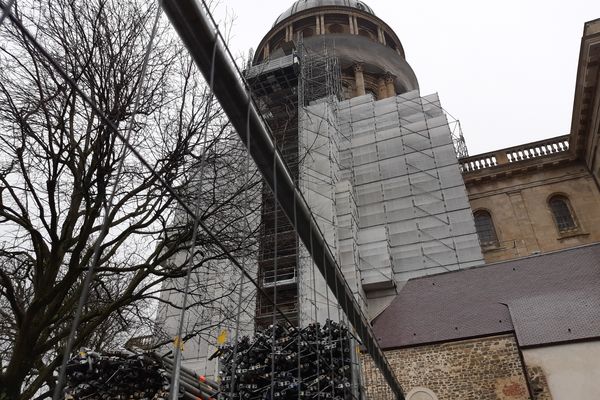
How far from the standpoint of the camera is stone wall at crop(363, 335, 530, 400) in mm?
12883

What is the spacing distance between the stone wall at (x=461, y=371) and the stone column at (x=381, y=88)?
1951cm

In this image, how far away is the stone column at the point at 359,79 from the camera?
29234mm

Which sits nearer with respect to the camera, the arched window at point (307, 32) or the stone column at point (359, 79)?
the stone column at point (359, 79)

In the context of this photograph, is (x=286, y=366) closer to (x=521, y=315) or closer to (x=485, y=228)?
(x=521, y=315)

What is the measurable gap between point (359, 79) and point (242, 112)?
26865 millimetres

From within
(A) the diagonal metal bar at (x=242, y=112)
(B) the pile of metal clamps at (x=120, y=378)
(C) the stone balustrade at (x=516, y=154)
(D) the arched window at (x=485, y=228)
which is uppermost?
(C) the stone balustrade at (x=516, y=154)

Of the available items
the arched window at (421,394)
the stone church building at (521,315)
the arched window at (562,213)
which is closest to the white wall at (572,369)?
the stone church building at (521,315)

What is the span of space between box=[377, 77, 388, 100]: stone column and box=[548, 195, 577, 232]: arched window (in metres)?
12.0

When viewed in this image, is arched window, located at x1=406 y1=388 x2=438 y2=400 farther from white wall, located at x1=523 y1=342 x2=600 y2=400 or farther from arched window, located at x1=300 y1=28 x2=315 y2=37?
arched window, located at x1=300 y1=28 x2=315 y2=37

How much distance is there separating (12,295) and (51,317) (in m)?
0.59

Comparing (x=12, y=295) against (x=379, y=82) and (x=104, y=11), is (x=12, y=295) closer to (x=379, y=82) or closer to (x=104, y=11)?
(x=104, y=11)

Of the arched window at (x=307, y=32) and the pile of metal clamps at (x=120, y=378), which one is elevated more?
the arched window at (x=307, y=32)

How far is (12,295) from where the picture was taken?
6.56m

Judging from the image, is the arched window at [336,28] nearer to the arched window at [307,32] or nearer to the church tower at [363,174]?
the arched window at [307,32]
